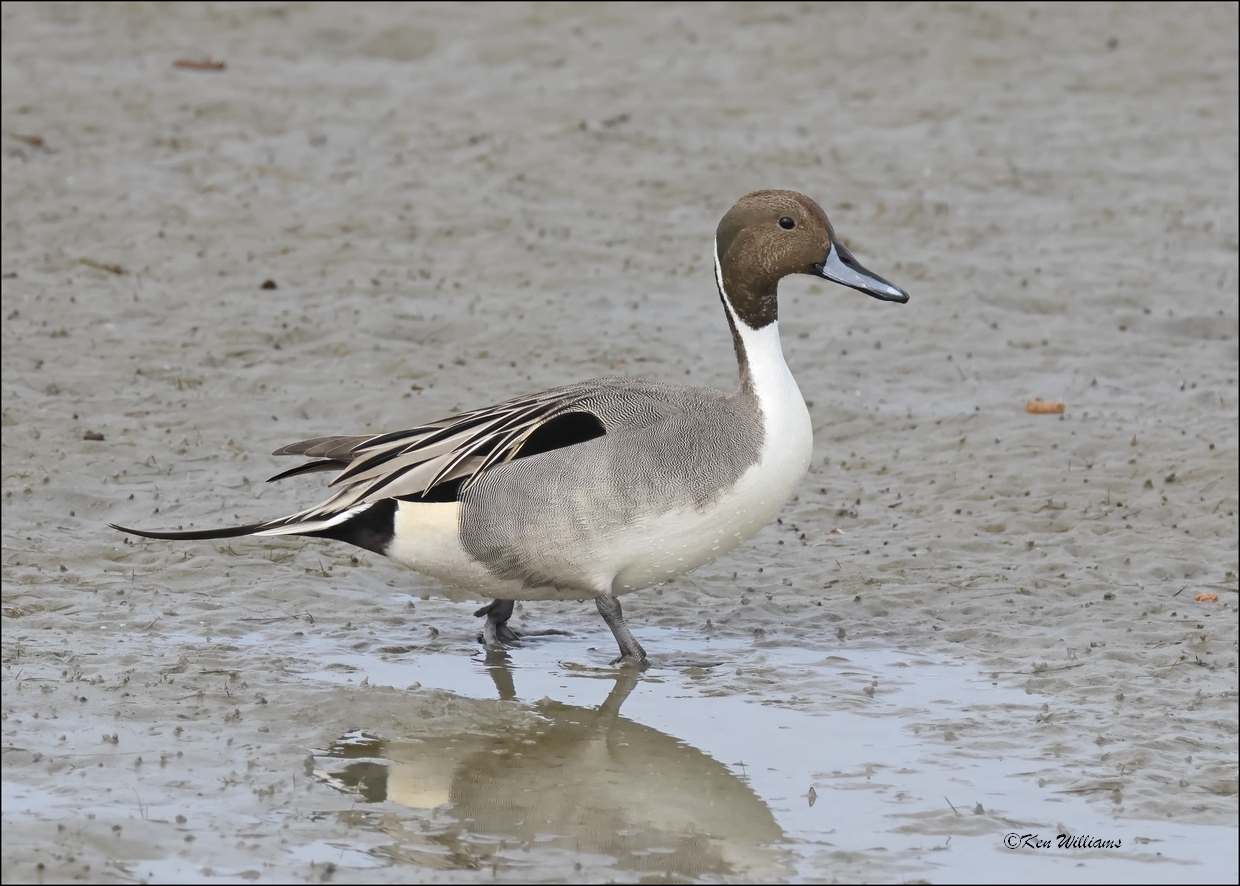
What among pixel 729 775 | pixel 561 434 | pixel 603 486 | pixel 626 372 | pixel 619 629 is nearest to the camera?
pixel 729 775

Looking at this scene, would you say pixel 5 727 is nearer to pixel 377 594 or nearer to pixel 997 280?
pixel 377 594

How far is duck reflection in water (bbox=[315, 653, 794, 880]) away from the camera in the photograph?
13.6ft

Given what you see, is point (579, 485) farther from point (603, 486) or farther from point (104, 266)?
point (104, 266)

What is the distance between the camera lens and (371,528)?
539 cm

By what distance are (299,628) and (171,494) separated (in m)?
1.39

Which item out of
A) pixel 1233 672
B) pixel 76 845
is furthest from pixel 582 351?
pixel 76 845

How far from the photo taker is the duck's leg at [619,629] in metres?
5.45

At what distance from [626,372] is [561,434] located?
293 cm

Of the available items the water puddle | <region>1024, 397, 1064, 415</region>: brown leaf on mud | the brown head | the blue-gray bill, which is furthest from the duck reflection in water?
<region>1024, 397, 1064, 415</region>: brown leaf on mud

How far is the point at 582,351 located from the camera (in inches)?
333

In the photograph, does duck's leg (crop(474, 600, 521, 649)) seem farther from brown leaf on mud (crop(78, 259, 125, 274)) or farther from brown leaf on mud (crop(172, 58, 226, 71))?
brown leaf on mud (crop(172, 58, 226, 71))

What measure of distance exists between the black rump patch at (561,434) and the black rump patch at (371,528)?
1.45 feet

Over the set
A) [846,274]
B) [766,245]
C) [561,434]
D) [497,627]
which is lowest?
[497,627]

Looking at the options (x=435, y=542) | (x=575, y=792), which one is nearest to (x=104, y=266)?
(x=435, y=542)
